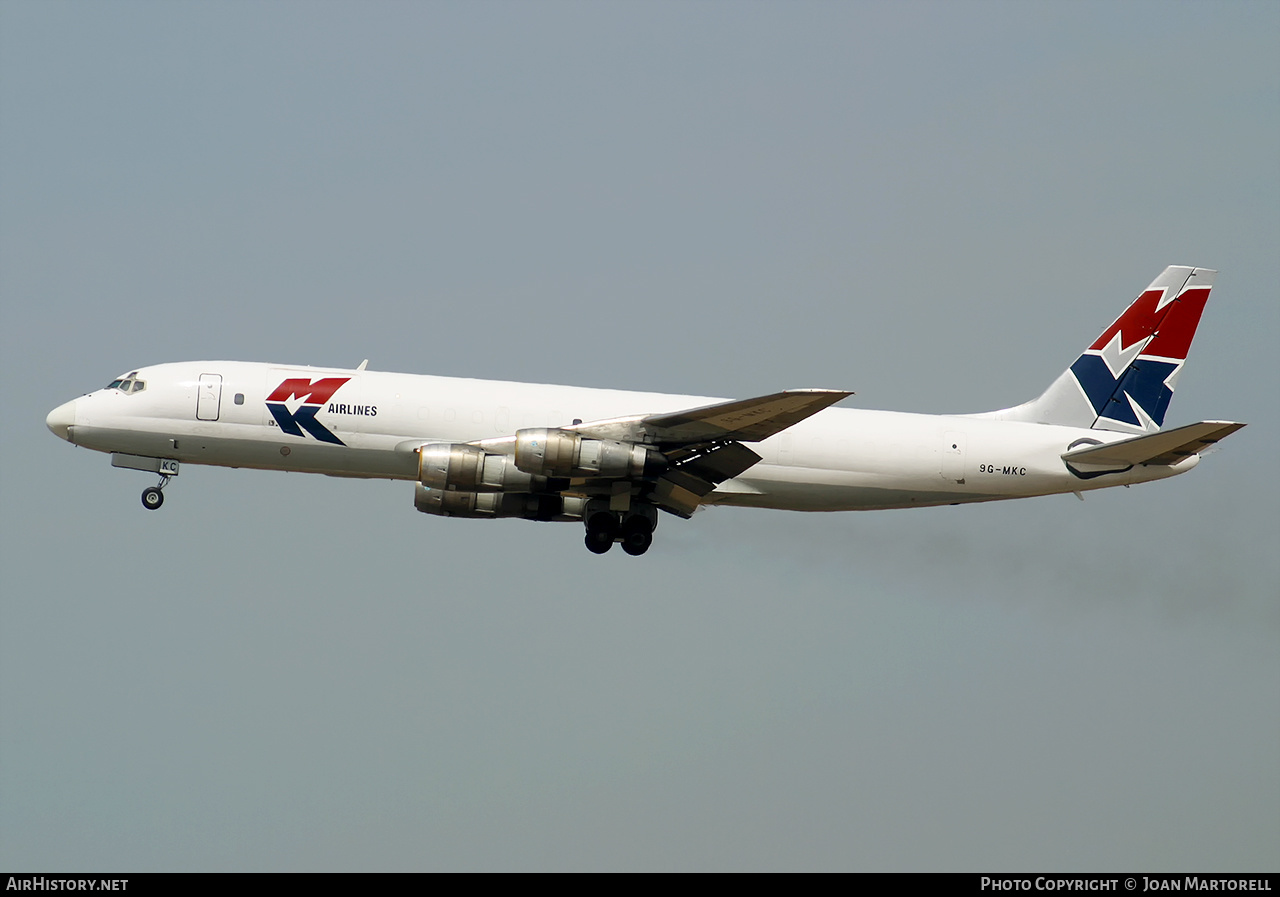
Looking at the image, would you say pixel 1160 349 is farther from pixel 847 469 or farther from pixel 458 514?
pixel 458 514

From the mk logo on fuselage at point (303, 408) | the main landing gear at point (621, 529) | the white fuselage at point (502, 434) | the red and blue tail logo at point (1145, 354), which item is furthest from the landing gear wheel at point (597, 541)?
the red and blue tail logo at point (1145, 354)

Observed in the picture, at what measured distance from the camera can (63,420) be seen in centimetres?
3919

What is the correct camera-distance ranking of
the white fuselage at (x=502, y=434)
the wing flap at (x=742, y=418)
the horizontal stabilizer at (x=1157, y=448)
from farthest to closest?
the white fuselage at (x=502, y=434) → the horizontal stabilizer at (x=1157, y=448) → the wing flap at (x=742, y=418)

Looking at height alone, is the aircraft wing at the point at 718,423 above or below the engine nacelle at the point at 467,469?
above

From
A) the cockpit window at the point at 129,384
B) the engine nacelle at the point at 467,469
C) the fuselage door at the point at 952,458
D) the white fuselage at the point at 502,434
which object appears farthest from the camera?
the fuselage door at the point at 952,458

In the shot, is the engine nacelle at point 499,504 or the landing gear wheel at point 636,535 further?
the landing gear wheel at point 636,535

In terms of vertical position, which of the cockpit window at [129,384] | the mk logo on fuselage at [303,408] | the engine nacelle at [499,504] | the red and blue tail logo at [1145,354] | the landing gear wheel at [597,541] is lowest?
the landing gear wheel at [597,541]

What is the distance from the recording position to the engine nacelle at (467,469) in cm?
3603

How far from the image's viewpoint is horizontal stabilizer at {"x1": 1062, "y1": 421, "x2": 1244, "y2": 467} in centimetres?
3619

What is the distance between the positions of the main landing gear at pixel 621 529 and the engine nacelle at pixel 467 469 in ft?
10.3

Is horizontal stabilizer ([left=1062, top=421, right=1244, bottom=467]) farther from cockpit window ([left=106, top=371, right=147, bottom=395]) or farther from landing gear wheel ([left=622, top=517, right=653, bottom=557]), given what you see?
cockpit window ([left=106, top=371, right=147, bottom=395])

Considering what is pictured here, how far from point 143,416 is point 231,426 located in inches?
97.4

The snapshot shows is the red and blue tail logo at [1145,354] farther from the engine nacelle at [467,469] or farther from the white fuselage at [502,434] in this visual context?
the engine nacelle at [467,469]

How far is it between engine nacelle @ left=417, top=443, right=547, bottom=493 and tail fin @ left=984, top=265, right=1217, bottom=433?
14.7 m
